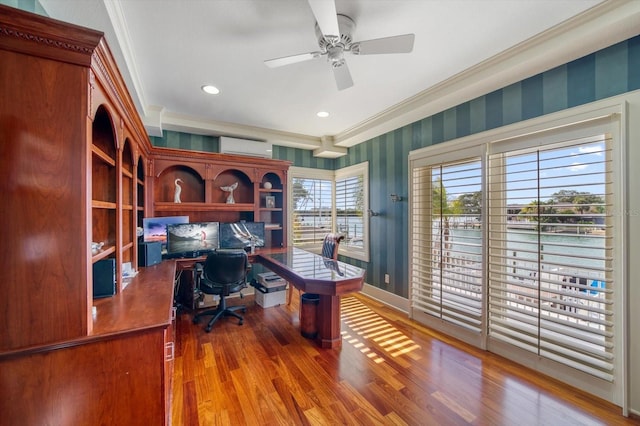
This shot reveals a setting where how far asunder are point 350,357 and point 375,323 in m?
0.84

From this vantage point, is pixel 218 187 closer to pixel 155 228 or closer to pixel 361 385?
pixel 155 228

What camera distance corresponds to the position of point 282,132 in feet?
13.9

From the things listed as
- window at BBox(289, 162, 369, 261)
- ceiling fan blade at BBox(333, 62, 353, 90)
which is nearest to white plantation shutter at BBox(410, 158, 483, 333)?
window at BBox(289, 162, 369, 261)

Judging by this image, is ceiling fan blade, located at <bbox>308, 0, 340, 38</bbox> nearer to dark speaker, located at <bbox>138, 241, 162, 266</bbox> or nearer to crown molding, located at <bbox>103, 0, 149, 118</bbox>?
crown molding, located at <bbox>103, 0, 149, 118</bbox>

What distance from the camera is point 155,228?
329 centimetres

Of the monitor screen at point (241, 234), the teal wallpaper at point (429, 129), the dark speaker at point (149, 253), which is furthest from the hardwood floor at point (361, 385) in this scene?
the monitor screen at point (241, 234)

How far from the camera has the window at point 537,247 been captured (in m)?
1.88

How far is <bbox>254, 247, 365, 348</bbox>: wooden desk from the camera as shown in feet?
7.70

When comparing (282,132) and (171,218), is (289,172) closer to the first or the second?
(282,132)

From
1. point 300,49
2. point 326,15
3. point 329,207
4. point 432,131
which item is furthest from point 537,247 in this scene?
point 329,207

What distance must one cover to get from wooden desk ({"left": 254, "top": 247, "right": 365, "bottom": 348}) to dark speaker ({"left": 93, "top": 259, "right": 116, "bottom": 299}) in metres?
1.39

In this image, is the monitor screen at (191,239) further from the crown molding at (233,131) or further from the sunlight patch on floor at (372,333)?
the sunlight patch on floor at (372,333)

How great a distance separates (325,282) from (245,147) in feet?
8.70

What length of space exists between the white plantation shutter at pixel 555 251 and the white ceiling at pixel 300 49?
2.56ft
